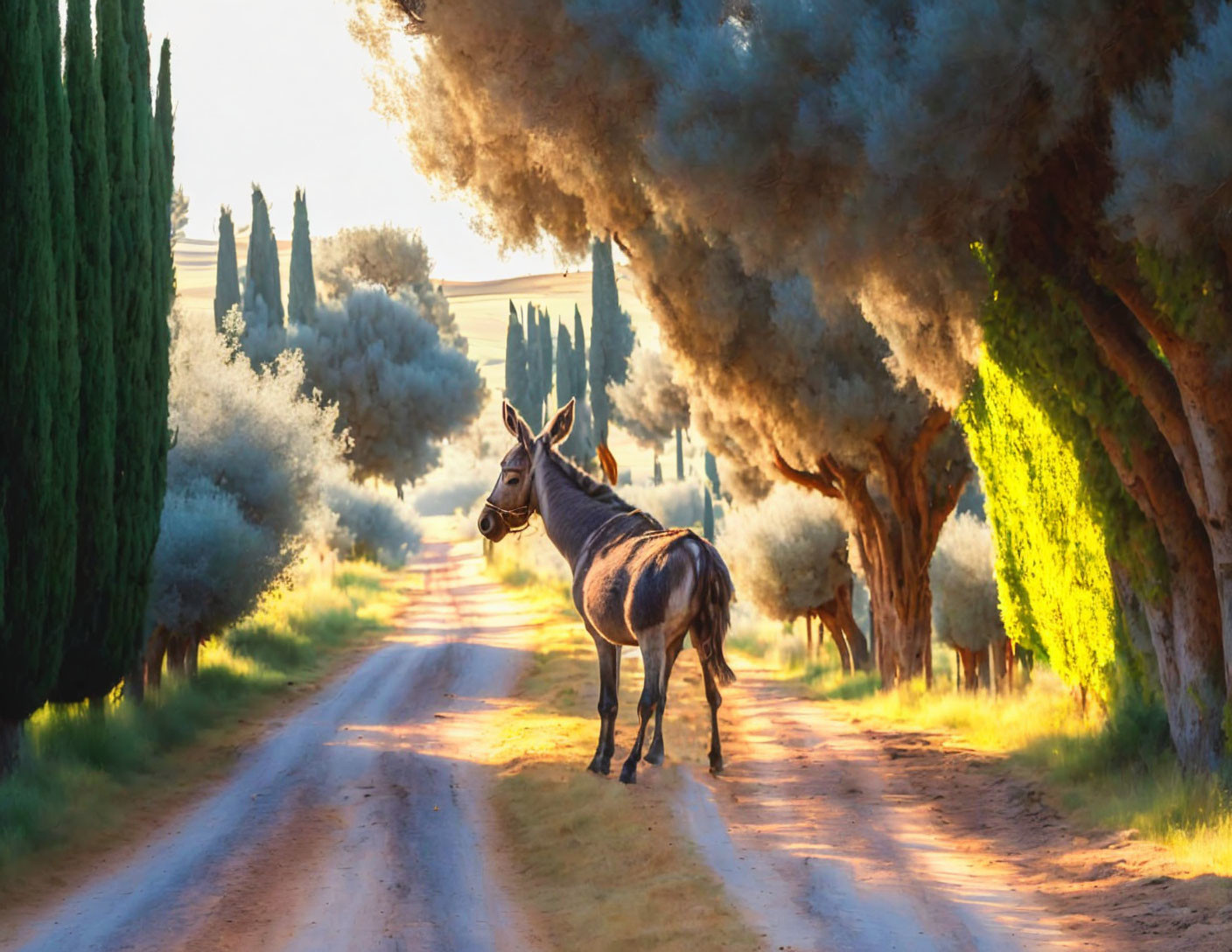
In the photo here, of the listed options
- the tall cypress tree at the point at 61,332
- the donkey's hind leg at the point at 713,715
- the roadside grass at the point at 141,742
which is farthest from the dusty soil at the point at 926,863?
the tall cypress tree at the point at 61,332

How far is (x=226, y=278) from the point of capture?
48.3 meters

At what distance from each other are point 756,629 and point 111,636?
26835mm

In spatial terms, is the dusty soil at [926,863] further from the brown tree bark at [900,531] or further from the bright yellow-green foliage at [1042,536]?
the brown tree bark at [900,531]

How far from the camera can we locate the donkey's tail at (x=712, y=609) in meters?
12.1

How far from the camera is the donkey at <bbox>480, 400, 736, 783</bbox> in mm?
11859

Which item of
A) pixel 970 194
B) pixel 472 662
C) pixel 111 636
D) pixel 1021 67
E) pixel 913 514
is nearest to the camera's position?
pixel 1021 67

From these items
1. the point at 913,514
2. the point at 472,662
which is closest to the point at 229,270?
the point at 472,662

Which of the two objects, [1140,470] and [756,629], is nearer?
[1140,470]

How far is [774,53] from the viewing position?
9594mm

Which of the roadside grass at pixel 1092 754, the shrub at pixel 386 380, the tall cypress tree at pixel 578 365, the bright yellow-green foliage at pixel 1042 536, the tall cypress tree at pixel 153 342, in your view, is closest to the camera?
the roadside grass at pixel 1092 754

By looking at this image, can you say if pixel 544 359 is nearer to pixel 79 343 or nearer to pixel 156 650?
pixel 156 650

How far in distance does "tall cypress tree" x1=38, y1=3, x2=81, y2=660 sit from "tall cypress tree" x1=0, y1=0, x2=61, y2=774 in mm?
248

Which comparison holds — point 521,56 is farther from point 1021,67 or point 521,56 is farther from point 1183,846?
point 1183,846

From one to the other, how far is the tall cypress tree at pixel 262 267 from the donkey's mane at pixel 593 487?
38.3 meters
